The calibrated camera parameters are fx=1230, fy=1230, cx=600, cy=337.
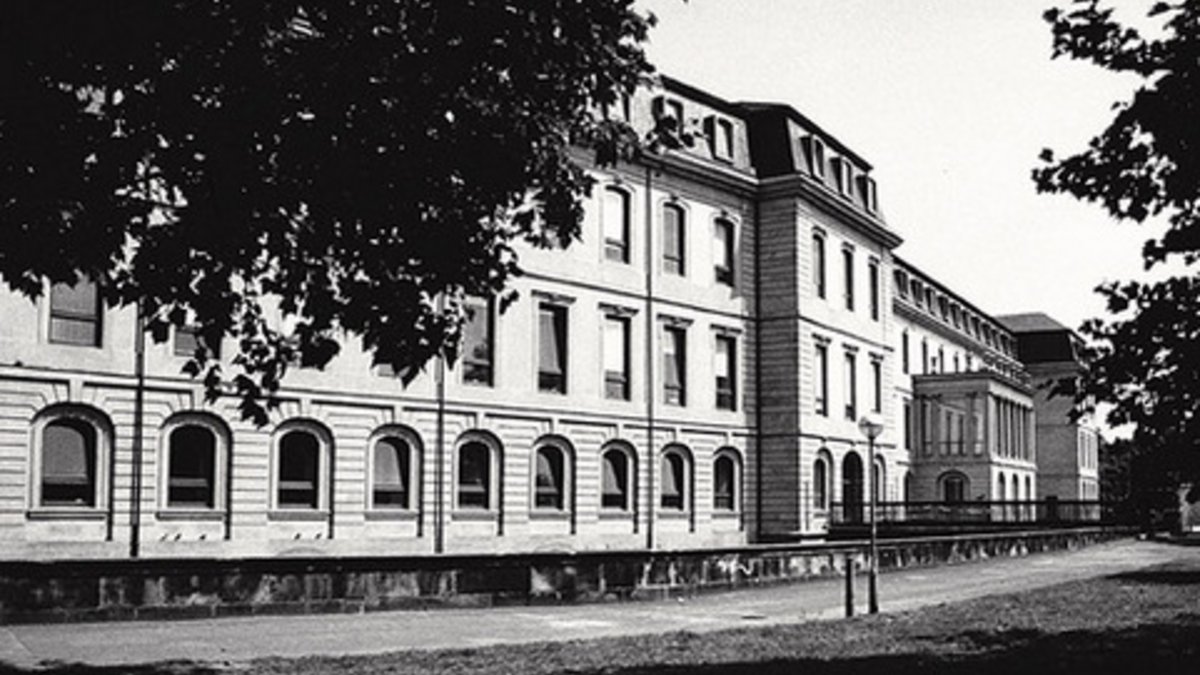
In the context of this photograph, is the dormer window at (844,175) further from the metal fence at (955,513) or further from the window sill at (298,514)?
the window sill at (298,514)

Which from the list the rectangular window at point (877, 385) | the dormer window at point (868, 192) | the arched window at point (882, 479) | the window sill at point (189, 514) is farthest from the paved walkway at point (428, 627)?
the dormer window at point (868, 192)

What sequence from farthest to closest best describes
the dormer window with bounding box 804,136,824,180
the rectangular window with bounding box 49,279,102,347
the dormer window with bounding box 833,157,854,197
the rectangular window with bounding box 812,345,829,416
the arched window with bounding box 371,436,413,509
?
the dormer window with bounding box 833,157,854,197 < the rectangular window with bounding box 812,345,829,416 < the dormer window with bounding box 804,136,824,180 < the arched window with bounding box 371,436,413,509 < the rectangular window with bounding box 49,279,102,347

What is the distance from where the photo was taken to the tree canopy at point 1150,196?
340 inches

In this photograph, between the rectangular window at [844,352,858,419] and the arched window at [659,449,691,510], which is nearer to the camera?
the arched window at [659,449,691,510]

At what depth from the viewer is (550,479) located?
37000 millimetres

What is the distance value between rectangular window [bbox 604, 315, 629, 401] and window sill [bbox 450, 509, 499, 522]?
6.13 m

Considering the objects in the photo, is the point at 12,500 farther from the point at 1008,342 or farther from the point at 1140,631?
the point at 1008,342

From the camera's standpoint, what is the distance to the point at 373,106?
9.67m

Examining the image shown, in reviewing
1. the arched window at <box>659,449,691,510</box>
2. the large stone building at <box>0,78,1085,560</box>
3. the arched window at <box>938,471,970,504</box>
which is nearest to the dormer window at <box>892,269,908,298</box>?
the arched window at <box>938,471,970,504</box>

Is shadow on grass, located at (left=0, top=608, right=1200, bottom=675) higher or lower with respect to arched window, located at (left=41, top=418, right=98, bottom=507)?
lower

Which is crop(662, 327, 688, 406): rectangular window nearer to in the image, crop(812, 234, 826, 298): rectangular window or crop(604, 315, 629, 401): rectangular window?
crop(604, 315, 629, 401): rectangular window

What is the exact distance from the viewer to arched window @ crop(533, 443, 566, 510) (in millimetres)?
36562

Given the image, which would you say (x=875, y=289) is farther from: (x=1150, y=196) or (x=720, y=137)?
(x=1150, y=196)

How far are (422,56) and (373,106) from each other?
560mm
